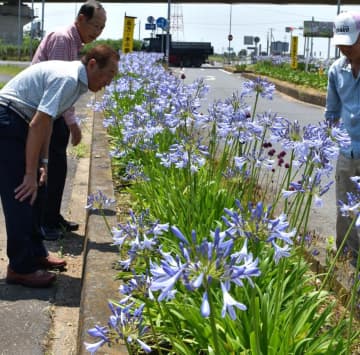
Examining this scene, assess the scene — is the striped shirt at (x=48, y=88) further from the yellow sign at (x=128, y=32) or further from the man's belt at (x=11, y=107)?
the yellow sign at (x=128, y=32)

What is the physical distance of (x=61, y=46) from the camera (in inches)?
177

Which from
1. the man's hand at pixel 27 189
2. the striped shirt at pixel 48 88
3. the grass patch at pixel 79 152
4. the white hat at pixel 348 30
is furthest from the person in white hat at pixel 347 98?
the grass patch at pixel 79 152

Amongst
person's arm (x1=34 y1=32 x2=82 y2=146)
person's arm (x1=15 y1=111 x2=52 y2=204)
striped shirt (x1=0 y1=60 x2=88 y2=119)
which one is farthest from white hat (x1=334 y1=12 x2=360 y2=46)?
person's arm (x1=34 y1=32 x2=82 y2=146)

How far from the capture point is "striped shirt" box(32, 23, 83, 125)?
449 centimetres

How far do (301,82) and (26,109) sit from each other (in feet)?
66.6

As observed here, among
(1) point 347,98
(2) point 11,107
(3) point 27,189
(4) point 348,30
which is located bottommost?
(3) point 27,189

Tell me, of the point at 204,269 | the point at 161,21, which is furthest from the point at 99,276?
the point at 161,21

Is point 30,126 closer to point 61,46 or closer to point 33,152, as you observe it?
point 33,152

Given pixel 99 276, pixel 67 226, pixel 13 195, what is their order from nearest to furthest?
pixel 99 276
pixel 13 195
pixel 67 226

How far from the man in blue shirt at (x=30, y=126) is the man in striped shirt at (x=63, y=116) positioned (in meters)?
0.34

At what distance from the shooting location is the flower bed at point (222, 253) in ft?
4.93

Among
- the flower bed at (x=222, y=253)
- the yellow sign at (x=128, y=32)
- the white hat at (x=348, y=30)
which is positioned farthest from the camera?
the yellow sign at (x=128, y=32)

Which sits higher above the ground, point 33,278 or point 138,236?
point 138,236

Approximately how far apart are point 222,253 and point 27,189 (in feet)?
8.00
